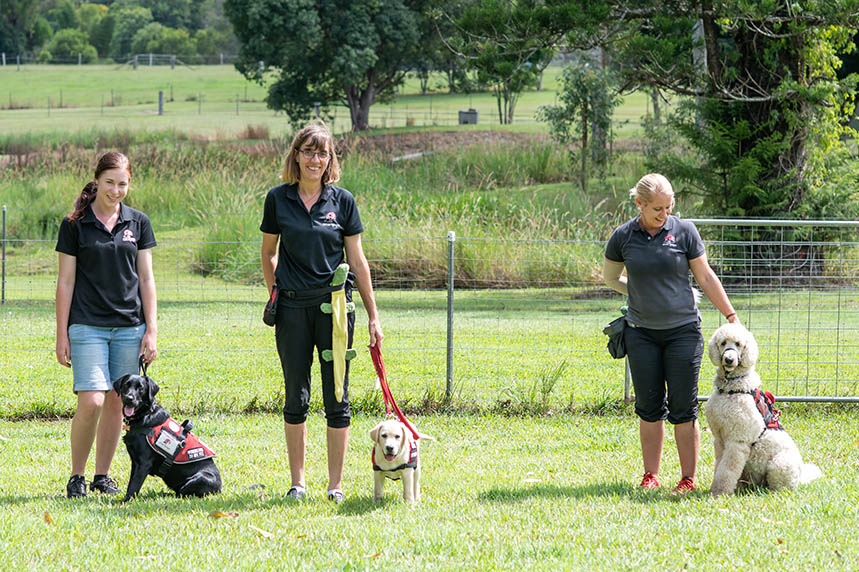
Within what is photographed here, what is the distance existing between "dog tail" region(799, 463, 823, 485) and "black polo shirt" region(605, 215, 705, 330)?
1144 mm

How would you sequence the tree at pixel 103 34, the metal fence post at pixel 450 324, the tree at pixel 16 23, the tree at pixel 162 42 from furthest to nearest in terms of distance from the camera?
1. the tree at pixel 103 34
2. the tree at pixel 162 42
3. the tree at pixel 16 23
4. the metal fence post at pixel 450 324

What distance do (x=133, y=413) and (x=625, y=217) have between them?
563 inches

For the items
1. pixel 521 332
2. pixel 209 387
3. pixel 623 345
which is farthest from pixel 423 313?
pixel 623 345

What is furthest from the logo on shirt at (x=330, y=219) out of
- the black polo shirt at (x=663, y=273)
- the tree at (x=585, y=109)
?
the tree at (x=585, y=109)

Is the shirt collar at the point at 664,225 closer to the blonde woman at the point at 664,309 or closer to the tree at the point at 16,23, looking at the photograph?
the blonde woman at the point at 664,309

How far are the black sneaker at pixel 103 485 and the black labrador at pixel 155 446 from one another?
12.6 inches

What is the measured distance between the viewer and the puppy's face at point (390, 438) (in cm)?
522

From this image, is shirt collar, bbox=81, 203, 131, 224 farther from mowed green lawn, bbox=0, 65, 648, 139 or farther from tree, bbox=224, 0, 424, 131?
mowed green lawn, bbox=0, 65, 648, 139

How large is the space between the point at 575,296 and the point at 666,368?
8.45 m

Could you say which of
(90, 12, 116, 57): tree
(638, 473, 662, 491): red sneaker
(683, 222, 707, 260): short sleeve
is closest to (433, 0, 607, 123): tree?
(683, 222, 707, 260): short sleeve

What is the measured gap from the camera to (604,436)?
736 cm

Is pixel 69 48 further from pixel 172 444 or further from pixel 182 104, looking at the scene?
pixel 172 444

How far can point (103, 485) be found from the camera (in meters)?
5.73

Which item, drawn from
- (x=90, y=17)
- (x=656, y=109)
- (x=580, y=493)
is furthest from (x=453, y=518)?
(x=90, y=17)
